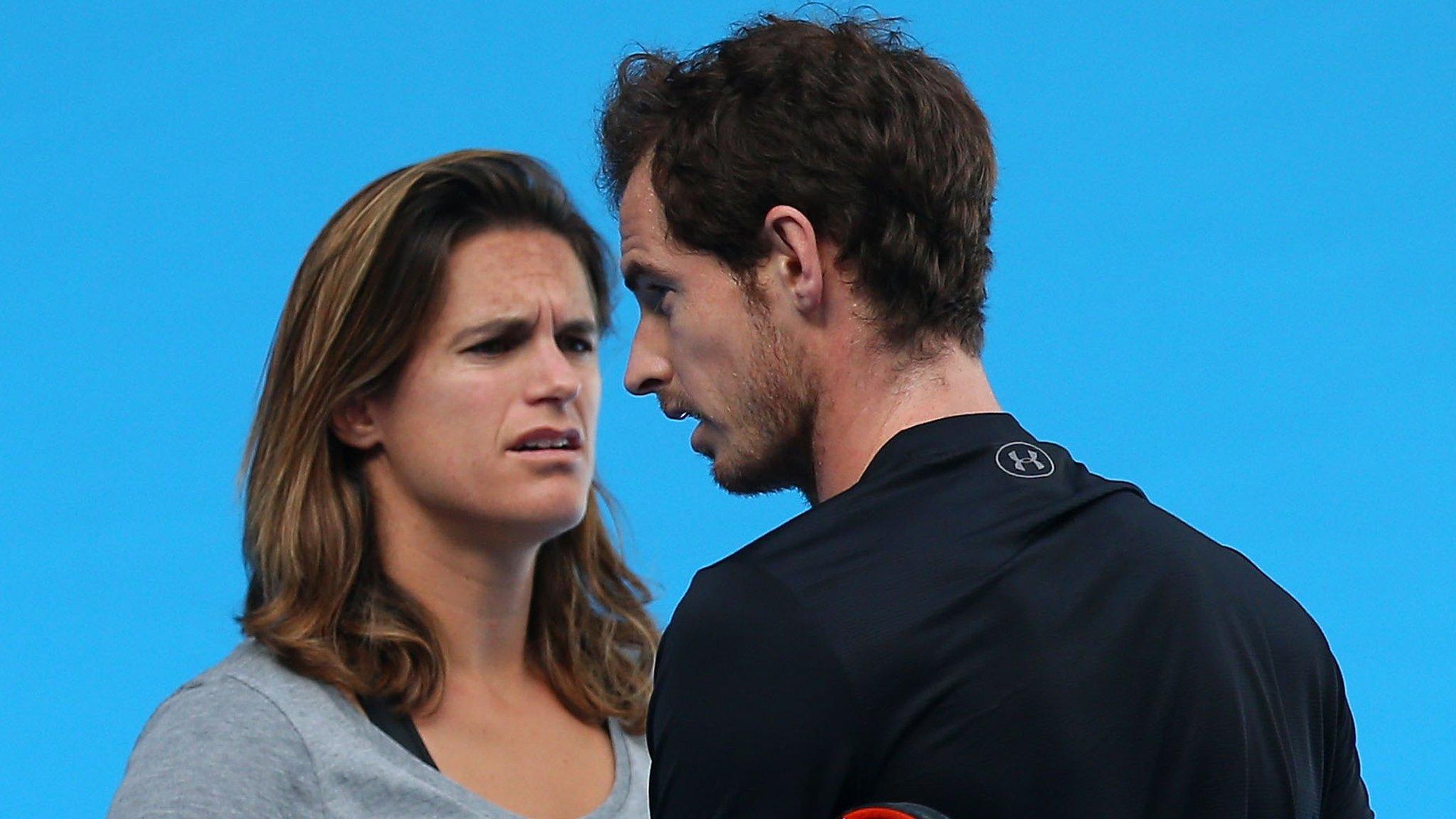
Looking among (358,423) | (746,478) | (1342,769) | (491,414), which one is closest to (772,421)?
(746,478)

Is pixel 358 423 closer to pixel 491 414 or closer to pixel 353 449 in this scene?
pixel 353 449

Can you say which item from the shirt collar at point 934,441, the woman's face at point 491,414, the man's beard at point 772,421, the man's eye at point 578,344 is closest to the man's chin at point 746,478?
the man's beard at point 772,421

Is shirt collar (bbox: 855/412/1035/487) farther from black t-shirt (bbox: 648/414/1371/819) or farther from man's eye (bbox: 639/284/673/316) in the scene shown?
man's eye (bbox: 639/284/673/316)

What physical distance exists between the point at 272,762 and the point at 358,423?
1.24 feet

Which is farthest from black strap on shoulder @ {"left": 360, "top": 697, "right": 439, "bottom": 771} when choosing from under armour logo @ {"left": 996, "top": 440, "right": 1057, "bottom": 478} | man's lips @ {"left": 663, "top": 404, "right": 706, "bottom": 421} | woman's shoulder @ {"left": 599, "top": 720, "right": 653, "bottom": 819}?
under armour logo @ {"left": 996, "top": 440, "right": 1057, "bottom": 478}

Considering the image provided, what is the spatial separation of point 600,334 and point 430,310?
0.74 feet

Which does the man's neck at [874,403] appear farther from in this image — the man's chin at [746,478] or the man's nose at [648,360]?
the man's nose at [648,360]

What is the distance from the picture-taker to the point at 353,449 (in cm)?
166

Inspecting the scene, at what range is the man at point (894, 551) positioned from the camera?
2.86 ft

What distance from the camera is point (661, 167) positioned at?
3.79 ft

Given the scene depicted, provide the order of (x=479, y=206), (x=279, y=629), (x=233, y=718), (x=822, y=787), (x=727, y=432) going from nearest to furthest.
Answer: (x=822, y=787)
(x=727, y=432)
(x=233, y=718)
(x=279, y=629)
(x=479, y=206)

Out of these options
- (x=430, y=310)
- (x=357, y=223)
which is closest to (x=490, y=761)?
(x=430, y=310)

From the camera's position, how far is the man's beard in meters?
1.04

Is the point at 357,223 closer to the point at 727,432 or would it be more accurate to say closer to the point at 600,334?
the point at 600,334
